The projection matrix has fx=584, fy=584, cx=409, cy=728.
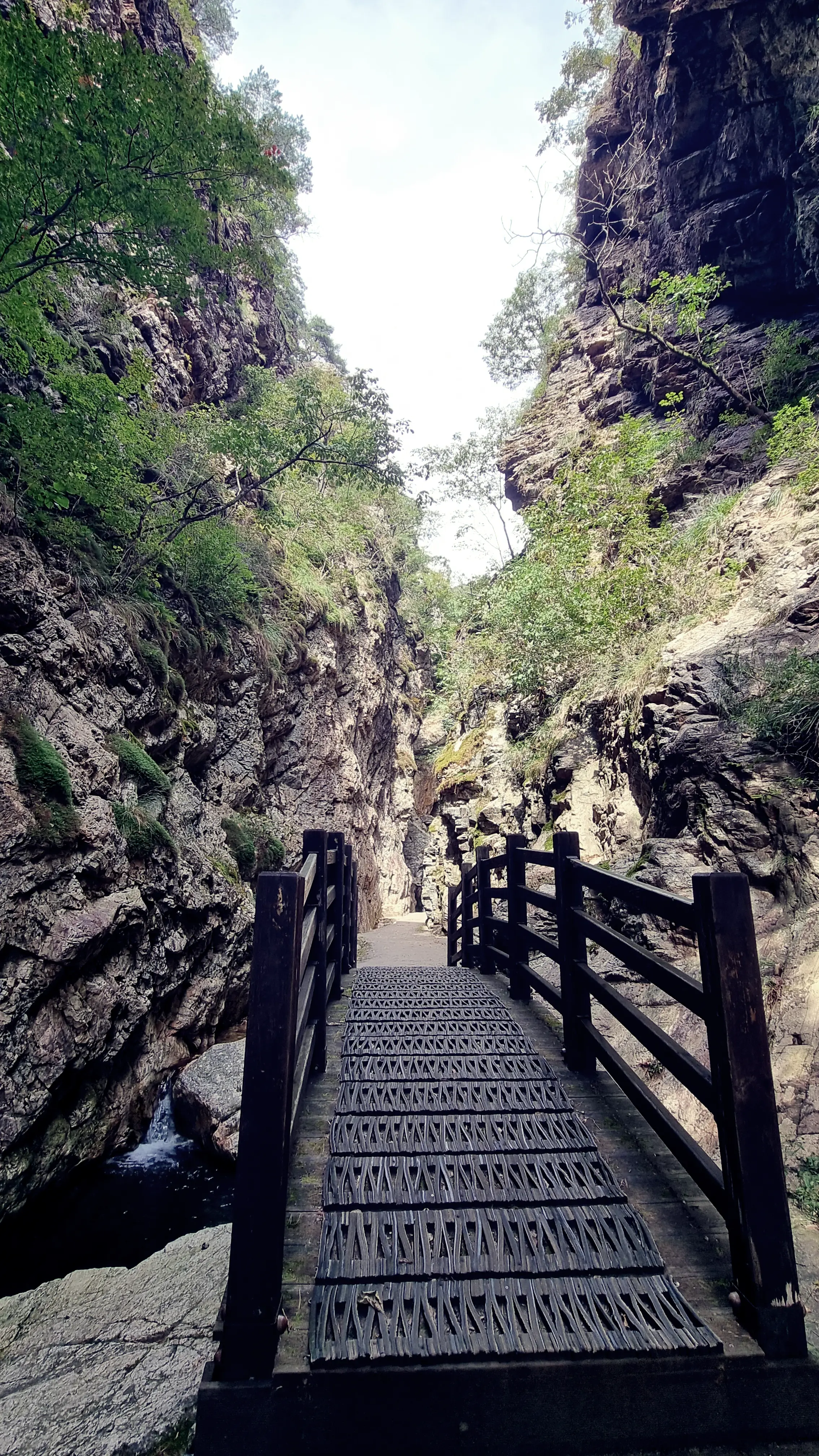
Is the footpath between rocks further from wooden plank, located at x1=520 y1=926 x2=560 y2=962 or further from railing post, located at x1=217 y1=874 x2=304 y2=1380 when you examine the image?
wooden plank, located at x1=520 y1=926 x2=560 y2=962

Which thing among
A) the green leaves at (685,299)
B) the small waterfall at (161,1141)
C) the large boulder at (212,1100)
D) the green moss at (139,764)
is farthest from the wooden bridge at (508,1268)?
the green leaves at (685,299)

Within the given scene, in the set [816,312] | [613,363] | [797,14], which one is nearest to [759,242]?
[816,312]

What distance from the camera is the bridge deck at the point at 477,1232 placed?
1560mm

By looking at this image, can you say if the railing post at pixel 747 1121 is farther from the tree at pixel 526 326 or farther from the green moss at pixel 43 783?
the tree at pixel 526 326

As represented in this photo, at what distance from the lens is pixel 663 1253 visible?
186 centimetres

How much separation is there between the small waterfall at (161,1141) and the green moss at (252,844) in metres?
3.29

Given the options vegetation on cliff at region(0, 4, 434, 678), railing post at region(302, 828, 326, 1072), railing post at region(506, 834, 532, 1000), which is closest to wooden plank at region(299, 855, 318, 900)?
railing post at region(302, 828, 326, 1072)

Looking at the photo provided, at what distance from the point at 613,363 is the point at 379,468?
859cm

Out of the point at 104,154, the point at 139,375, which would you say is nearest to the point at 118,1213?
the point at 104,154

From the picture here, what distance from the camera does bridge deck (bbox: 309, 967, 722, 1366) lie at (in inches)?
61.4

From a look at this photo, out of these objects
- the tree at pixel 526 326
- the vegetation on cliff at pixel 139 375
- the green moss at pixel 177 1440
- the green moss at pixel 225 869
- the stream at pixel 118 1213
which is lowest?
the stream at pixel 118 1213

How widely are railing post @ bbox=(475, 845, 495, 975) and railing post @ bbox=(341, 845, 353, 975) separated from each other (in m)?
1.37

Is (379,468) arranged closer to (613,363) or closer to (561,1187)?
(613,363)

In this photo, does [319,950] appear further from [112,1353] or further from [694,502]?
[694,502]
